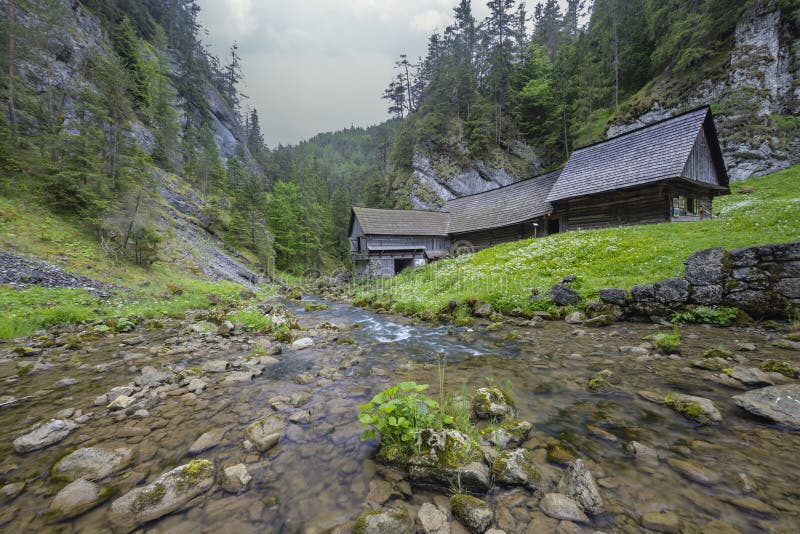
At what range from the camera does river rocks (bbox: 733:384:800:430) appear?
3658mm

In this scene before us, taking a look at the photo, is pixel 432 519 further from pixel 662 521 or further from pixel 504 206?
pixel 504 206

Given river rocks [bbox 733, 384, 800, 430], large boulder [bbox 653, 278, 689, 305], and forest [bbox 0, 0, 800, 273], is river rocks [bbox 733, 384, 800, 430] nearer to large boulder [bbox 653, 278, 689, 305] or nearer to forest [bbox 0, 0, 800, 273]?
large boulder [bbox 653, 278, 689, 305]

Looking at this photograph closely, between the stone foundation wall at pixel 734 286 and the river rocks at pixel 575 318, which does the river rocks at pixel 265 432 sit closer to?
the river rocks at pixel 575 318

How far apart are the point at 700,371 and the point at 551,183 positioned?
81.6ft

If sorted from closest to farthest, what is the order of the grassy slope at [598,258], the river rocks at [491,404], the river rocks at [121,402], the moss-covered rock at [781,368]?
the river rocks at [491,404] → the river rocks at [121,402] → the moss-covered rock at [781,368] → the grassy slope at [598,258]

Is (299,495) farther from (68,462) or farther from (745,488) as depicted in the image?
(745,488)

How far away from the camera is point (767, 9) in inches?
1037

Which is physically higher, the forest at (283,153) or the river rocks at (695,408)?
the forest at (283,153)

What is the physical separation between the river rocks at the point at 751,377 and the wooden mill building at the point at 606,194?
1671cm

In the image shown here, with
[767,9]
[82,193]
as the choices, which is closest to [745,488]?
[82,193]

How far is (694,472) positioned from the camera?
304cm

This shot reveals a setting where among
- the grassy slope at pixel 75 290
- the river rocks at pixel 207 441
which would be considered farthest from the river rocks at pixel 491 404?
the grassy slope at pixel 75 290

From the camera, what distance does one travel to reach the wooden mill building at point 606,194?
17.5 metres

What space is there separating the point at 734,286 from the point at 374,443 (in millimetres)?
10818
